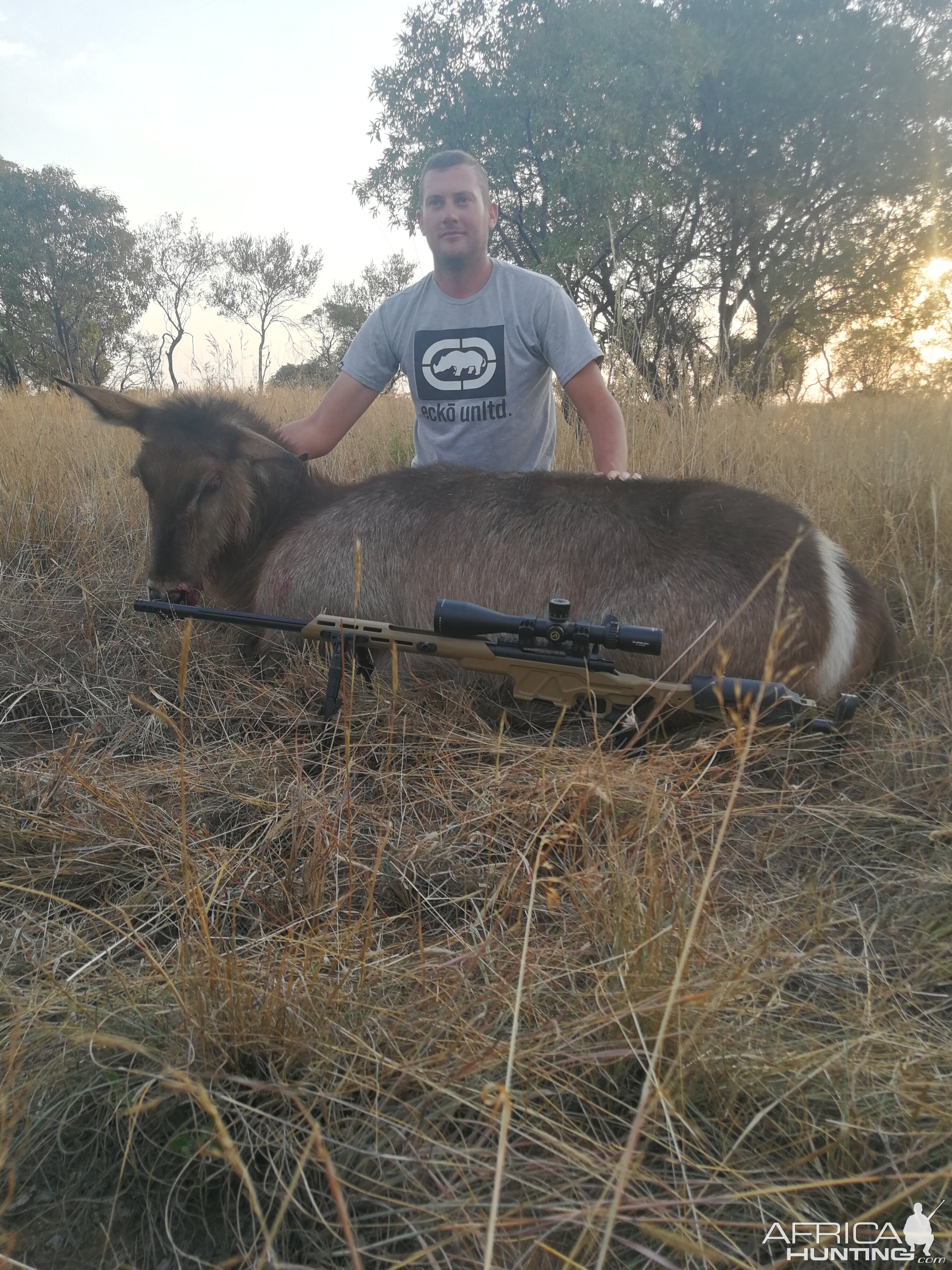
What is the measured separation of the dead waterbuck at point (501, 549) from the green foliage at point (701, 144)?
8.29 metres

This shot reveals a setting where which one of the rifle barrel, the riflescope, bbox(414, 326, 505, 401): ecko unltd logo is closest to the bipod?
the rifle barrel

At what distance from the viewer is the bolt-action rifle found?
2701 millimetres

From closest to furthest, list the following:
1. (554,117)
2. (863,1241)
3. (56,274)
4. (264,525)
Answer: (863,1241) → (264,525) → (554,117) → (56,274)

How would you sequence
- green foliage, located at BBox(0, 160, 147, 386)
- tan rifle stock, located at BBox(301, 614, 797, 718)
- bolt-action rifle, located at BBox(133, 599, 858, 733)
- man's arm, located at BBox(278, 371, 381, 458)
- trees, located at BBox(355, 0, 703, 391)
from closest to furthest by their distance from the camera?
bolt-action rifle, located at BBox(133, 599, 858, 733) → tan rifle stock, located at BBox(301, 614, 797, 718) → man's arm, located at BBox(278, 371, 381, 458) → trees, located at BBox(355, 0, 703, 391) → green foliage, located at BBox(0, 160, 147, 386)

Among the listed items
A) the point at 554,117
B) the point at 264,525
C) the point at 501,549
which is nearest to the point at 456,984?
the point at 501,549

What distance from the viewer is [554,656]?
9.48 feet

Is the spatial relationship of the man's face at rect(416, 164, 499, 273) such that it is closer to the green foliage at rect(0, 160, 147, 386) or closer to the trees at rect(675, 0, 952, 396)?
the trees at rect(675, 0, 952, 396)

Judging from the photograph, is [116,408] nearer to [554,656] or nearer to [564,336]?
[564,336]

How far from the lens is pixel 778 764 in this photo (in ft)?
9.16

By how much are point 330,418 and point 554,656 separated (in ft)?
9.44

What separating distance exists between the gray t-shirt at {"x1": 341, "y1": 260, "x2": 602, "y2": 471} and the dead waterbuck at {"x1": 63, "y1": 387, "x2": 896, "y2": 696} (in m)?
1.09

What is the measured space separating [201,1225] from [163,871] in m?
0.98

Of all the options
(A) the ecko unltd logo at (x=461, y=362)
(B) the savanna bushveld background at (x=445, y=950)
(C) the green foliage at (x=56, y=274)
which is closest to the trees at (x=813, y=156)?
(A) the ecko unltd logo at (x=461, y=362)

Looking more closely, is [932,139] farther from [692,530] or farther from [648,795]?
[648,795]
